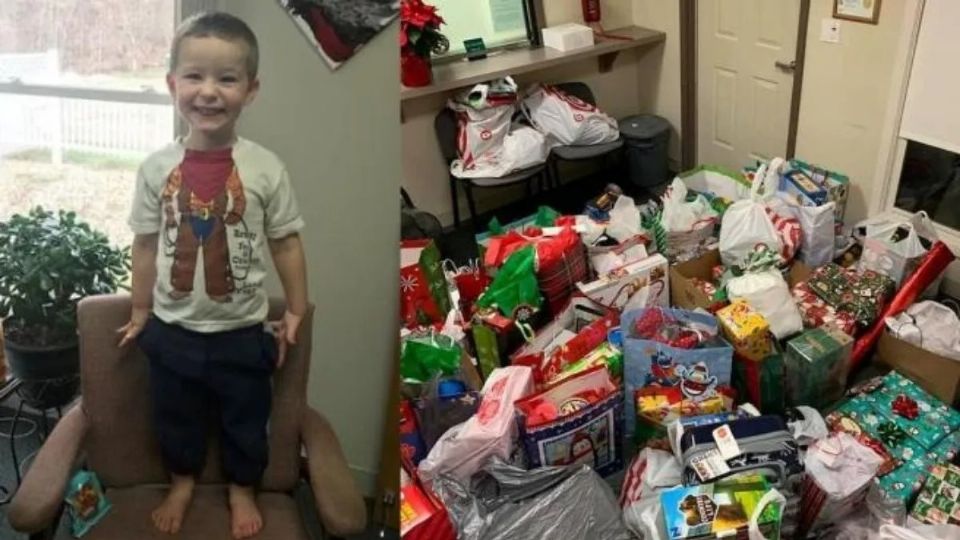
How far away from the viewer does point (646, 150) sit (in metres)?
3.60

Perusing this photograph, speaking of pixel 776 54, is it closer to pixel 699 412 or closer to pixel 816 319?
pixel 816 319

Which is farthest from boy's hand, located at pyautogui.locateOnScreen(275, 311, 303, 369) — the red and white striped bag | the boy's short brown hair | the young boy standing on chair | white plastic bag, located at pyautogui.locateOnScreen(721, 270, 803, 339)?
the red and white striped bag

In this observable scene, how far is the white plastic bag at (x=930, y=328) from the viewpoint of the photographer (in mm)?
2697

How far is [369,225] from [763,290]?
1.92 metres

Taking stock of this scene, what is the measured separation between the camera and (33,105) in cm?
112

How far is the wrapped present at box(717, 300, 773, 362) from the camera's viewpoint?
96.8 inches

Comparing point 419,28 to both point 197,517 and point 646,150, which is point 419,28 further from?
point 197,517

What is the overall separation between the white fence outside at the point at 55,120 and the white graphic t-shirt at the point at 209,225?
0.27 feet

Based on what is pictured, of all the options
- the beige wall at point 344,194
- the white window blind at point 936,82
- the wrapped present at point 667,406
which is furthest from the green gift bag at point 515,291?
the white window blind at point 936,82

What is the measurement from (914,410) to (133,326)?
223 centimetres

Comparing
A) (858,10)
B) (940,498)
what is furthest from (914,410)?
(858,10)

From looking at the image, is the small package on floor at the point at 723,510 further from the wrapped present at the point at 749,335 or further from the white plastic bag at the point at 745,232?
the white plastic bag at the point at 745,232

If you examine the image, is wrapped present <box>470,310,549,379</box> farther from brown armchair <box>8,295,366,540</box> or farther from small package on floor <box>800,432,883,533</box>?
brown armchair <box>8,295,366,540</box>

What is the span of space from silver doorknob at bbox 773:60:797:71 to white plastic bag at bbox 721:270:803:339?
1.09 metres
